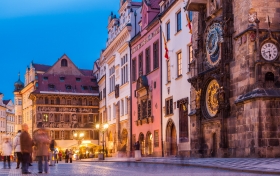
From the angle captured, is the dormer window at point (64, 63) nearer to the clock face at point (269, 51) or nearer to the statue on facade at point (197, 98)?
the statue on facade at point (197, 98)

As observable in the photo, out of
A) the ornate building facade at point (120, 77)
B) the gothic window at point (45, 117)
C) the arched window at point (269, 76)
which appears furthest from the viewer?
the gothic window at point (45, 117)

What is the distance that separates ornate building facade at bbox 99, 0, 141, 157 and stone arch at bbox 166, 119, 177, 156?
11.1 m

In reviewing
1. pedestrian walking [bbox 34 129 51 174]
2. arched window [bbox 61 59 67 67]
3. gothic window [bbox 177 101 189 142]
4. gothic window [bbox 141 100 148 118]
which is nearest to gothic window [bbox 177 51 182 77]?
gothic window [bbox 177 101 189 142]

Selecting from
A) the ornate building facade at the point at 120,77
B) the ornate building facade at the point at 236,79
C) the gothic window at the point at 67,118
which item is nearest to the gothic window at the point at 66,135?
the gothic window at the point at 67,118

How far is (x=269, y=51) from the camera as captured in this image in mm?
24281

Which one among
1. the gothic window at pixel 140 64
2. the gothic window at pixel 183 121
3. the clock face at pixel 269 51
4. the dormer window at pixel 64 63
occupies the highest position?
the dormer window at pixel 64 63

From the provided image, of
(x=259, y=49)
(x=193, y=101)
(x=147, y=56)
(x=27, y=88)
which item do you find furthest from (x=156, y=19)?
(x=27, y=88)

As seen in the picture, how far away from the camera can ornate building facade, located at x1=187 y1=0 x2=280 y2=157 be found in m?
23.6

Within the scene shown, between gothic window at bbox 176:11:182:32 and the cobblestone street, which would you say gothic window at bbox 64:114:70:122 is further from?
the cobblestone street

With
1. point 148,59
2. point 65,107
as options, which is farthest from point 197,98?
point 65,107

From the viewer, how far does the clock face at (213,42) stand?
27959 mm

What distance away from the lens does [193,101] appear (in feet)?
105

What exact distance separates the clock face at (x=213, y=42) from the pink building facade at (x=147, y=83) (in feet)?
44.8

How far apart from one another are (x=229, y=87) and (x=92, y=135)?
54.9 metres
